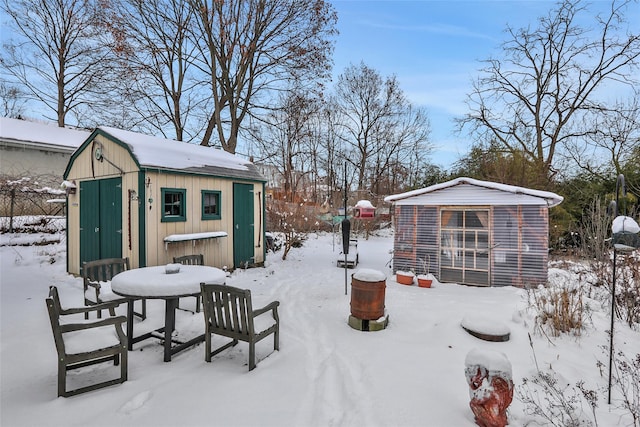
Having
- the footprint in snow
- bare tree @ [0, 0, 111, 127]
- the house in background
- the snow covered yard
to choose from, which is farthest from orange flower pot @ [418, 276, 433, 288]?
the house in background

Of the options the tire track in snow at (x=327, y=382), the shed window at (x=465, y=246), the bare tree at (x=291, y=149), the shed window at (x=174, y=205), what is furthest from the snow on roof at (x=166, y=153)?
the bare tree at (x=291, y=149)

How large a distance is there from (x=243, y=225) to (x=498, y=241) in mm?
6153

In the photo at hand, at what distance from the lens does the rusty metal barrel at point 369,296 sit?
13.5 ft

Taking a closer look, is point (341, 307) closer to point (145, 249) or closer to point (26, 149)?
point (145, 249)

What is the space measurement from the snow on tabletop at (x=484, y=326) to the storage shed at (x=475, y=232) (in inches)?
126

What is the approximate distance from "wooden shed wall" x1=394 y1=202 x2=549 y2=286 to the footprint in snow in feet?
20.5

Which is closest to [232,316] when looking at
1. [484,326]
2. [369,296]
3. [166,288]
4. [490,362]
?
[166,288]

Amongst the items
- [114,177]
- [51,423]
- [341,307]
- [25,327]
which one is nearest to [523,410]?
[341,307]

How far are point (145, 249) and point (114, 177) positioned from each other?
1766 mm

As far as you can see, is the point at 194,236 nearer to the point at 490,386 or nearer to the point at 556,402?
the point at 490,386

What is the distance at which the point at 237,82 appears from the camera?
479 inches

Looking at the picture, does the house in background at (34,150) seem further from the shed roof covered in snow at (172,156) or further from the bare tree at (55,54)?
the shed roof covered in snow at (172,156)

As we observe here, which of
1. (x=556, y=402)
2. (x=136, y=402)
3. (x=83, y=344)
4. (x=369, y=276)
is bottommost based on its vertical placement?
(x=556, y=402)

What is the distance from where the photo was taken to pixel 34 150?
14.3 metres
